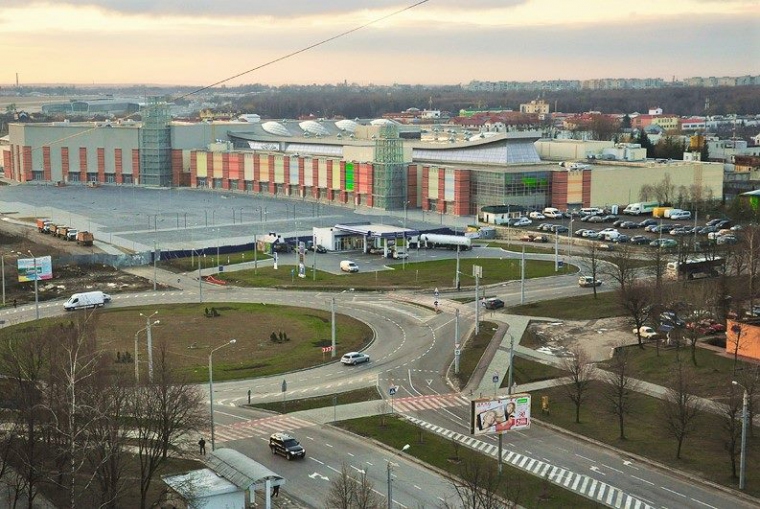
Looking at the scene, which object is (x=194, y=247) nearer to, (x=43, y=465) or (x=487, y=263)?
(x=487, y=263)

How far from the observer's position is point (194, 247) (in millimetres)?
66375

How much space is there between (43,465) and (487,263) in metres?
39.3

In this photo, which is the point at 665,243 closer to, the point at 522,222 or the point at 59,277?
the point at 522,222

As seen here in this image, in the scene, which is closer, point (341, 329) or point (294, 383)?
point (294, 383)

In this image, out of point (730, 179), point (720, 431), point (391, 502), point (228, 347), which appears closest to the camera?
point (391, 502)

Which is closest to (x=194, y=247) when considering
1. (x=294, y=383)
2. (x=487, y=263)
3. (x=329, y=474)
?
(x=487, y=263)

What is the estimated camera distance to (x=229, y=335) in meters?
43.7

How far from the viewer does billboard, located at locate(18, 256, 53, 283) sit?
169 ft

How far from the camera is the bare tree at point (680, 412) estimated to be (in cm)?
2839

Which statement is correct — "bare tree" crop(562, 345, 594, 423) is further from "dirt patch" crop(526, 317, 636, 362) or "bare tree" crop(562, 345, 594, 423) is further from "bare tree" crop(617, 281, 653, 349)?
"bare tree" crop(617, 281, 653, 349)

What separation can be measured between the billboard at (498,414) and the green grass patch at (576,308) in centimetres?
1953

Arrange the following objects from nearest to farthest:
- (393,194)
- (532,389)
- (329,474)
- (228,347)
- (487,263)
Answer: (329,474)
(532,389)
(228,347)
(487,263)
(393,194)

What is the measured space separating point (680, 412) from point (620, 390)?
238 centimetres

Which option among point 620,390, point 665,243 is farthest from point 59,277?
point 665,243
